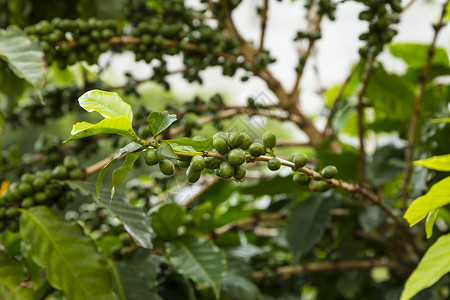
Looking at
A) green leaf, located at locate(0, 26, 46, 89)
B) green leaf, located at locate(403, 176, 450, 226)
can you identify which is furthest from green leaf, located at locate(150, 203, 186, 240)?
green leaf, located at locate(403, 176, 450, 226)

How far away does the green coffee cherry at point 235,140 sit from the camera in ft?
1.43

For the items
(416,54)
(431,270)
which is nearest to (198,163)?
(431,270)

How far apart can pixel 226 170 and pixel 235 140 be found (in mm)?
35

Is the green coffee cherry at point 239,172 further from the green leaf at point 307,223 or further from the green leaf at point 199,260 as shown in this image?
the green leaf at point 307,223

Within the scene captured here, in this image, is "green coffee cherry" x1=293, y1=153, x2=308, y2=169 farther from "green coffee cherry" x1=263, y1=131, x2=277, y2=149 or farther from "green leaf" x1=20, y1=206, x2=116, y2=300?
"green leaf" x1=20, y1=206, x2=116, y2=300

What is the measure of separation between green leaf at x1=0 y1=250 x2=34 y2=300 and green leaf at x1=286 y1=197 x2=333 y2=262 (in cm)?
44

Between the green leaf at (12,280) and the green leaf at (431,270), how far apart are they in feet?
1.58

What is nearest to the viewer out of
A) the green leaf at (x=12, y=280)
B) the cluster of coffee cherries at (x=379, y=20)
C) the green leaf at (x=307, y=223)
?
the green leaf at (x=12, y=280)

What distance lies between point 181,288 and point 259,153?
421 millimetres

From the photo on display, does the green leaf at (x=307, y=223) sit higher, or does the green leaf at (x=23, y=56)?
the green leaf at (x=23, y=56)

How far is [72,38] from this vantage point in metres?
0.79

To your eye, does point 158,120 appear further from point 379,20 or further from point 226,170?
point 379,20

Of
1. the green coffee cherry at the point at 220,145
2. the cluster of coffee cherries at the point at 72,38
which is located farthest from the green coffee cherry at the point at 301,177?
the cluster of coffee cherries at the point at 72,38

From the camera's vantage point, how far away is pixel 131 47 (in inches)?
32.9
